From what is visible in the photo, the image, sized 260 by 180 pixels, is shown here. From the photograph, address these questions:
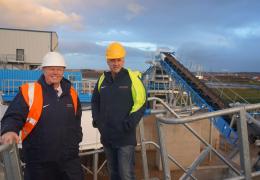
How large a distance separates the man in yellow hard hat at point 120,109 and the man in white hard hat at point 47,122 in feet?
1.40

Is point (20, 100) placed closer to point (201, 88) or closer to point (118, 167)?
point (118, 167)

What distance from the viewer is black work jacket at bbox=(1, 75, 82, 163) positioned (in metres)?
3.12

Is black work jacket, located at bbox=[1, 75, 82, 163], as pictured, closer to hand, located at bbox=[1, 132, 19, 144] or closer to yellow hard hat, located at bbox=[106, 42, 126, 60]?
hand, located at bbox=[1, 132, 19, 144]

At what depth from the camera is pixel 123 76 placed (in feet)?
12.3

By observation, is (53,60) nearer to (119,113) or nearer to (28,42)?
(119,113)

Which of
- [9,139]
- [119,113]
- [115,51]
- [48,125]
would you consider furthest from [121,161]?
[9,139]

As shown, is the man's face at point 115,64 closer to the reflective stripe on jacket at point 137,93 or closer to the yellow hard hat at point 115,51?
the yellow hard hat at point 115,51

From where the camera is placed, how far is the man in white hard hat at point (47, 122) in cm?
314

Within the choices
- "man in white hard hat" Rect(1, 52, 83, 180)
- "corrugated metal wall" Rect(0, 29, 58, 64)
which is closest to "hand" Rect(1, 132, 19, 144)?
"man in white hard hat" Rect(1, 52, 83, 180)

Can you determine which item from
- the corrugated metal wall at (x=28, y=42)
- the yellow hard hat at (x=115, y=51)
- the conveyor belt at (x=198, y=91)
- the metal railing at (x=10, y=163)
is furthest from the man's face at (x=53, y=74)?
the corrugated metal wall at (x=28, y=42)

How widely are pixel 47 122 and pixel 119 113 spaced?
0.78 metres

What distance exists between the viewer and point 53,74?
325cm

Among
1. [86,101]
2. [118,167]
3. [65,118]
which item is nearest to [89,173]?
[86,101]

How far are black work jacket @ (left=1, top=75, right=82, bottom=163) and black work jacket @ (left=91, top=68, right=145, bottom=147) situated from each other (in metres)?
0.48
